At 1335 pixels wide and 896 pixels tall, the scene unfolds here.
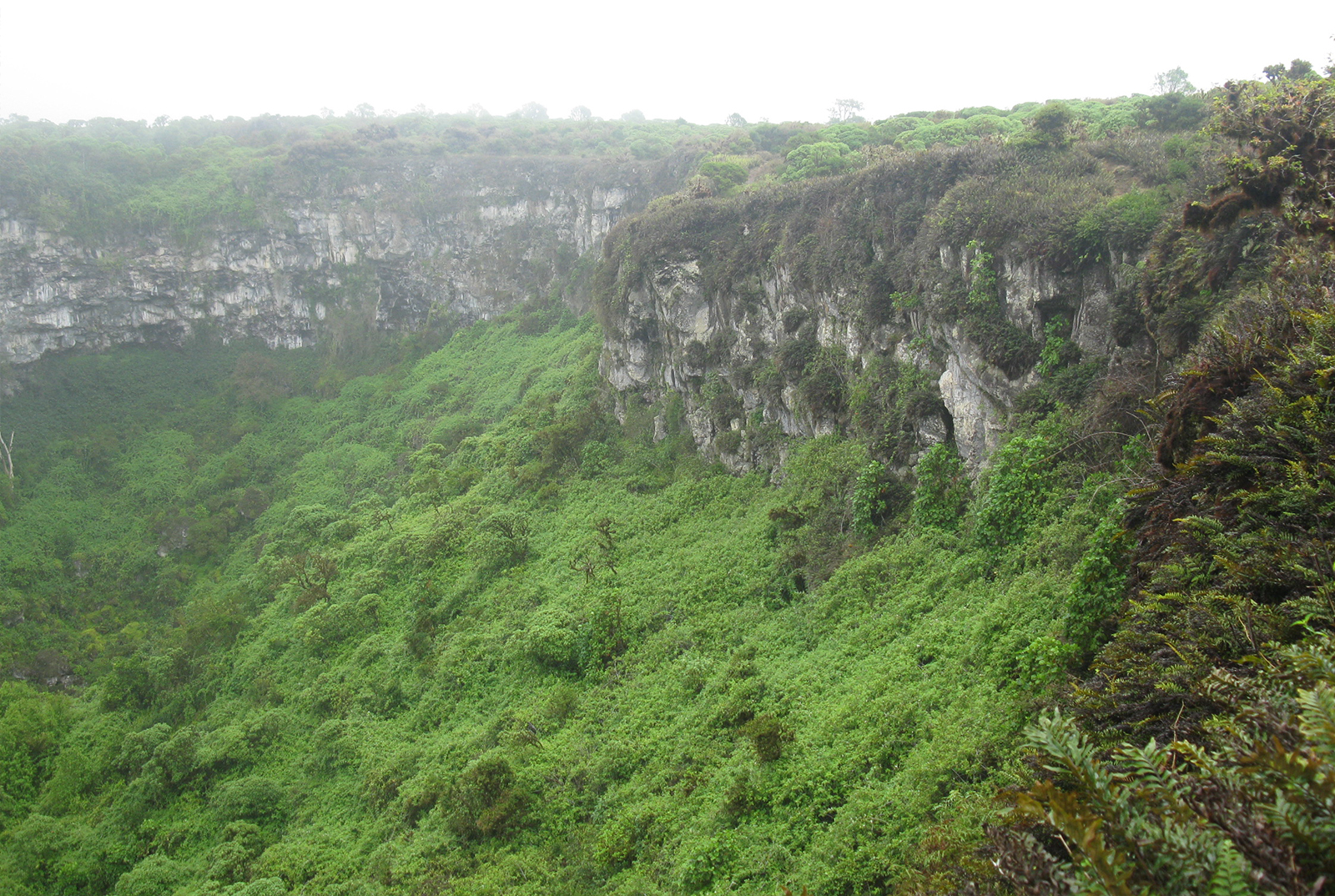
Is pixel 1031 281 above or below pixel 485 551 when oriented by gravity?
above

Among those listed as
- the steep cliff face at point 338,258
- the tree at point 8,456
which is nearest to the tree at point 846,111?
the steep cliff face at point 338,258

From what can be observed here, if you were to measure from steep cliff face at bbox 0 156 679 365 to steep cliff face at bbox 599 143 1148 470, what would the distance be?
18388 millimetres

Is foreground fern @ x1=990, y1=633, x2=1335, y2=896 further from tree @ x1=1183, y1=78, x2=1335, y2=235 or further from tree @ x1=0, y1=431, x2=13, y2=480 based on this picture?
tree @ x1=0, y1=431, x2=13, y2=480

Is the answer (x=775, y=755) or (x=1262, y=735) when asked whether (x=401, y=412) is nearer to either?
(x=775, y=755)

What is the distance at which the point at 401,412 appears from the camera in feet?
135

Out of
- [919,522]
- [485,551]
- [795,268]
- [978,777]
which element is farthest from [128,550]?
[978,777]

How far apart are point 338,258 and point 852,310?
44.3 m

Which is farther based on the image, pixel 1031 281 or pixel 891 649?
pixel 1031 281

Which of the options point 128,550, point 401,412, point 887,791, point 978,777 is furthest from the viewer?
point 401,412

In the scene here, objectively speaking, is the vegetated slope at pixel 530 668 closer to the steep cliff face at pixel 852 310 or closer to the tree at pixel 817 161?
the steep cliff face at pixel 852 310

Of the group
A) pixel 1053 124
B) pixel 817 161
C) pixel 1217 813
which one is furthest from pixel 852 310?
pixel 1217 813

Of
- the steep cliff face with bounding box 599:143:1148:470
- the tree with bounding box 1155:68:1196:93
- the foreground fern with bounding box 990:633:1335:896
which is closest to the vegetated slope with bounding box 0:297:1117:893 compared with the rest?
the steep cliff face with bounding box 599:143:1148:470

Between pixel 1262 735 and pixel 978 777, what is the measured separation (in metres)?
4.17

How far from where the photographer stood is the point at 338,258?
163 feet
